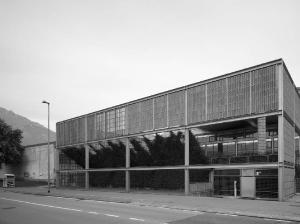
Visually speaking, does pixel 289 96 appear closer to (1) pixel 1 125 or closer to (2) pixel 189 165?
(2) pixel 189 165

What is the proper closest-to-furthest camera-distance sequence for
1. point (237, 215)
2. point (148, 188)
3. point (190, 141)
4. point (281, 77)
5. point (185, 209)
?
point (237, 215) → point (185, 209) → point (281, 77) → point (190, 141) → point (148, 188)

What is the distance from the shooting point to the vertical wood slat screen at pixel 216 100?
111 feet

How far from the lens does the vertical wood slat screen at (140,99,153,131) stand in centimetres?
4219

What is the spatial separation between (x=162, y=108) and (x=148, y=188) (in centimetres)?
1095

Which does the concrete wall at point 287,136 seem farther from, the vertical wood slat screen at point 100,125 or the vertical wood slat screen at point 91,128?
the vertical wood slat screen at point 91,128

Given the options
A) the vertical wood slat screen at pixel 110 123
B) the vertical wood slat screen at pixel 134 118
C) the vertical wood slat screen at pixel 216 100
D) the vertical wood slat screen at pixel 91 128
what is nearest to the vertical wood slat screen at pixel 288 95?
the vertical wood slat screen at pixel 216 100

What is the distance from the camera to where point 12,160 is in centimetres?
7875

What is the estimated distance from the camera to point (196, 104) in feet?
120

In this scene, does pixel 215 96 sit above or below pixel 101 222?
above

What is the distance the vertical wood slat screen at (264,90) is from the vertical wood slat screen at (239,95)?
589 millimetres

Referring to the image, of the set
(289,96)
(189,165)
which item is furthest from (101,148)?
(289,96)

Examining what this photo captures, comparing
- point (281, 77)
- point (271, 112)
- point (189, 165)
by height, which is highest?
point (281, 77)

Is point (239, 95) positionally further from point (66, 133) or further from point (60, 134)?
point (60, 134)

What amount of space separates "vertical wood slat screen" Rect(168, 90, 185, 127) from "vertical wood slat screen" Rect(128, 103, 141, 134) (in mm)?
5678
